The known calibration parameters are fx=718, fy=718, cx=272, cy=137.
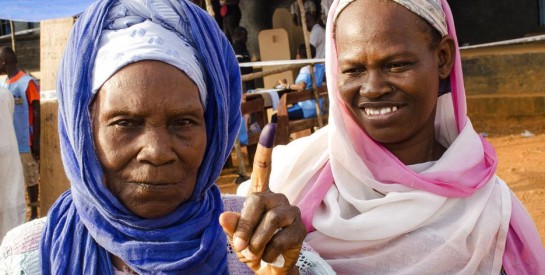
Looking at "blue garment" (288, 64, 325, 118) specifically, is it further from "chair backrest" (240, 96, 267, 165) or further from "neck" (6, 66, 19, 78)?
"neck" (6, 66, 19, 78)

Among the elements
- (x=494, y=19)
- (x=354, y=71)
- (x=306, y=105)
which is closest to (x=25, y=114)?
(x=306, y=105)

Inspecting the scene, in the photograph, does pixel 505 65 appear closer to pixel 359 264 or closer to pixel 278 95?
pixel 278 95

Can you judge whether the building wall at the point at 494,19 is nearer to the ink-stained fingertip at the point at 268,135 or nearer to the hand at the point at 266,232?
the ink-stained fingertip at the point at 268,135

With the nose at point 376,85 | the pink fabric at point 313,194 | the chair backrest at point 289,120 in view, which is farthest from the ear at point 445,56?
the chair backrest at point 289,120

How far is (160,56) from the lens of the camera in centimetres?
180

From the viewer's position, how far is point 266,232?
147 cm

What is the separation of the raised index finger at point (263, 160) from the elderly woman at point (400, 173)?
15.6 inches

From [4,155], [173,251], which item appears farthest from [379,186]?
[4,155]

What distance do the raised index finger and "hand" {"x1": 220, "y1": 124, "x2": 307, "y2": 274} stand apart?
0.52m

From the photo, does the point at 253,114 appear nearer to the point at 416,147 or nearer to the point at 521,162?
the point at 521,162

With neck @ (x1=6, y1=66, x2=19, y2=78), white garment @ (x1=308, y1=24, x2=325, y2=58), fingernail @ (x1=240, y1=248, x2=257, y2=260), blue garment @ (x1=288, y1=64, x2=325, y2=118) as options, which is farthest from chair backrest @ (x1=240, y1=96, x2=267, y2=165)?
fingernail @ (x1=240, y1=248, x2=257, y2=260)

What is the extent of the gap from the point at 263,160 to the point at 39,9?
4213 millimetres

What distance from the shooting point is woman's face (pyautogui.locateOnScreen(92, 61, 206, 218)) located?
178 centimetres

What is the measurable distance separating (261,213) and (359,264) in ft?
3.55
